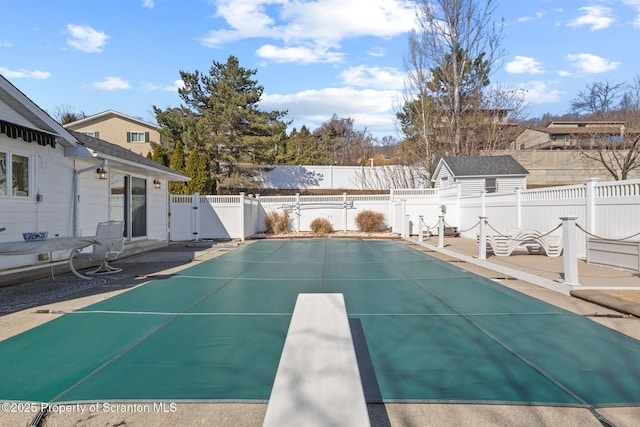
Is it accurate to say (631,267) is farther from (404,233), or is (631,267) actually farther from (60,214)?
(60,214)

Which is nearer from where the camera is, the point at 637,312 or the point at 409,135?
the point at 637,312

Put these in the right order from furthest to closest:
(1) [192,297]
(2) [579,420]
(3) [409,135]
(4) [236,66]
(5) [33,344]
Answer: (3) [409,135], (4) [236,66], (1) [192,297], (5) [33,344], (2) [579,420]

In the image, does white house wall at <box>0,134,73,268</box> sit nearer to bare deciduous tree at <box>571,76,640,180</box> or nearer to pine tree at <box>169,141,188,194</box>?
pine tree at <box>169,141,188,194</box>

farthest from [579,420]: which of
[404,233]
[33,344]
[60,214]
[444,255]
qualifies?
[404,233]

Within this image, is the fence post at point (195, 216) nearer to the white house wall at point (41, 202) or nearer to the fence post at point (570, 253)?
the white house wall at point (41, 202)

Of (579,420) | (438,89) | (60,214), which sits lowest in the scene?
(579,420)

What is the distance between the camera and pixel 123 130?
31.8 m

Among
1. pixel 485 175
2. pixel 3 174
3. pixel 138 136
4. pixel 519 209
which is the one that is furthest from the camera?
pixel 138 136

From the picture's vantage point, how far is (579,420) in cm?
250

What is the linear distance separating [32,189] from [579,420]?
9.45 meters

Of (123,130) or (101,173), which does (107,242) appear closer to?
(101,173)

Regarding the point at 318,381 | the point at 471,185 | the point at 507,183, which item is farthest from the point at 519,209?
the point at 318,381

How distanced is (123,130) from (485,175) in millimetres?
28113

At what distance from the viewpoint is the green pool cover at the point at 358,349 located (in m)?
2.89
